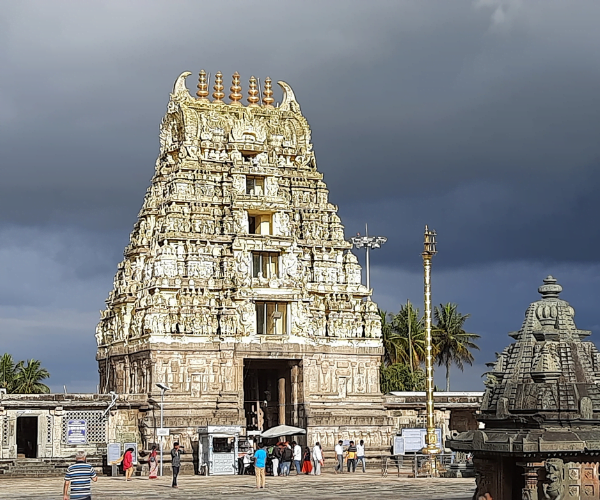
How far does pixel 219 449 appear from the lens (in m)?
50.7

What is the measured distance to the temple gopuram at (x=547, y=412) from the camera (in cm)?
1705

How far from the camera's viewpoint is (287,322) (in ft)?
187

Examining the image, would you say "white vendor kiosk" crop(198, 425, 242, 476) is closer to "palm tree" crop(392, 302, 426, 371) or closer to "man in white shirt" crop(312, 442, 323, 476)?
"man in white shirt" crop(312, 442, 323, 476)

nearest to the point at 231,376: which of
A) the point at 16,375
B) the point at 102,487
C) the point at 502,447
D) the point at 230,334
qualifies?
the point at 230,334

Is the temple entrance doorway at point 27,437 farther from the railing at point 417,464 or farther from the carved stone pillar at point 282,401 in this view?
the railing at point 417,464

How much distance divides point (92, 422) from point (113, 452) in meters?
2.54

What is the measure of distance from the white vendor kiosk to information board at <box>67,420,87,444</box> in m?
5.97

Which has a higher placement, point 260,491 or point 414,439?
point 414,439

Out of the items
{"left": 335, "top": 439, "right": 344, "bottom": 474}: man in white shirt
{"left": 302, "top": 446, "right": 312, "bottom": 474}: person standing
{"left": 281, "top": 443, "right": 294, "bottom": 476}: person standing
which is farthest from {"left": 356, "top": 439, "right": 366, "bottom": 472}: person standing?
{"left": 281, "top": 443, "right": 294, "bottom": 476}: person standing

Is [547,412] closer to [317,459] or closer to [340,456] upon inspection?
[317,459]

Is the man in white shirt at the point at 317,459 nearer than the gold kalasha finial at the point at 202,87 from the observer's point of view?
Yes

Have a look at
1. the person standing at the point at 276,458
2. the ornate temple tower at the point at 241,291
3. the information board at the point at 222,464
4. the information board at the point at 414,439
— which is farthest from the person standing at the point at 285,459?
the information board at the point at 414,439

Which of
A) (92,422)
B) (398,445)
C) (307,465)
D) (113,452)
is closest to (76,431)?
(92,422)

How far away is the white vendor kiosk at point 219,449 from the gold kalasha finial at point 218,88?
19427 millimetres
